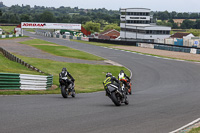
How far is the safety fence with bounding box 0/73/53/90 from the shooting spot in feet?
60.1

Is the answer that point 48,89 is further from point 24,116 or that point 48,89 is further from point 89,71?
point 89,71

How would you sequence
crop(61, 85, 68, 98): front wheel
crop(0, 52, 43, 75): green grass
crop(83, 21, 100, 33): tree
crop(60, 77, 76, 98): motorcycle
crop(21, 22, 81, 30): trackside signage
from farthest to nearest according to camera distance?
crop(83, 21, 100, 33): tree
crop(21, 22, 81, 30): trackside signage
crop(0, 52, 43, 75): green grass
crop(61, 85, 68, 98): front wheel
crop(60, 77, 76, 98): motorcycle

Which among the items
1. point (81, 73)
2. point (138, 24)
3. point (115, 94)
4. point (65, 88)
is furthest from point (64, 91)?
point (138, 24)

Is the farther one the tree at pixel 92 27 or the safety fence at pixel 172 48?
the tree at pixel 92 27

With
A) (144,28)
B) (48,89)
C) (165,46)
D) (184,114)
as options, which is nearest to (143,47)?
(165,46)

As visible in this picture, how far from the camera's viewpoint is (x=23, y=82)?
1934cm

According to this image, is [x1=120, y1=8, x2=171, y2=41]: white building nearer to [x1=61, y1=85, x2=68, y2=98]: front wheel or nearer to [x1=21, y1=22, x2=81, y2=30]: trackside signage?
[x1=21, y1=22, x2=81, y2=30]: trackside signage

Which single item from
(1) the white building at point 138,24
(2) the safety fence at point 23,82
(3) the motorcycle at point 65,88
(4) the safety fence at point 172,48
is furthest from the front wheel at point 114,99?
(1) the white building at point 138,24

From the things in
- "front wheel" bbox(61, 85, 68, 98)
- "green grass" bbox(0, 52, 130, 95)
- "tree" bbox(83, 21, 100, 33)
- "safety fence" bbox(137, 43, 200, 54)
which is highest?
"tree" bbox(83, 21, 100, 33)

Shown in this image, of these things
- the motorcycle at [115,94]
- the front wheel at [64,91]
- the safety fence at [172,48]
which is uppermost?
the motorcycle at [115,94]

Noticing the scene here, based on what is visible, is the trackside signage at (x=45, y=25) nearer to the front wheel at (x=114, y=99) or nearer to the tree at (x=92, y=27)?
the tree at (x=92, y=27)

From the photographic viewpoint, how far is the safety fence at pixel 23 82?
18.3 m

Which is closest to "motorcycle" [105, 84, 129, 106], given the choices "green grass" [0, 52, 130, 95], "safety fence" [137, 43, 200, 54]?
"green grass" [0, 52, 130, 95]

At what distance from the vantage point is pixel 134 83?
28734 mm
